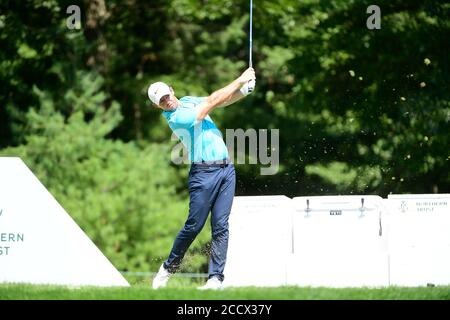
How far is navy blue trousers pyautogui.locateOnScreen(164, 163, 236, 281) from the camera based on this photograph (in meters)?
7.86

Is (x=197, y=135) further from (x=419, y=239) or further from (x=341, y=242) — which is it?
(x=419, y=239)

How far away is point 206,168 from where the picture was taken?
25.8 feet

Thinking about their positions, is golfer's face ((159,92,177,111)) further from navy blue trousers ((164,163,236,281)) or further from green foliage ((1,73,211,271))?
green foliage ((1,73,211,271))

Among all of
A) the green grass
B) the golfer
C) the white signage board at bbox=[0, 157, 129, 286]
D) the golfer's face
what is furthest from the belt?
the white signage board at bbox=[0, 157, 129, 286]

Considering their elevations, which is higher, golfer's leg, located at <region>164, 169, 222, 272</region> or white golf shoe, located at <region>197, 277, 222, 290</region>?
golfer's leg, located at <region>164, 169, 222, 272</region>

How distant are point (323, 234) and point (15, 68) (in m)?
15.2

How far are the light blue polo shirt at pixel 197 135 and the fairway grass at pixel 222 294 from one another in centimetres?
124

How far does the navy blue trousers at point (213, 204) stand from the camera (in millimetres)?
7863

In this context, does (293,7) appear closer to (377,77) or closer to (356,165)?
(377,77)

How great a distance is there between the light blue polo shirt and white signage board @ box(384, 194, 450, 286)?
6.11ft

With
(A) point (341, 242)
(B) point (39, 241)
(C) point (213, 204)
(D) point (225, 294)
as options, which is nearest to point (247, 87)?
(C) point (213, 204)

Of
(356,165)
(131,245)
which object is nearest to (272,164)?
(356,165)

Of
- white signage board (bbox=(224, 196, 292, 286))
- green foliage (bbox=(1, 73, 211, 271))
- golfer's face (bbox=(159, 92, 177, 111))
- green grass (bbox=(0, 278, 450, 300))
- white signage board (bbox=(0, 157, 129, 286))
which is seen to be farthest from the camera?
green foliage (bbox=(1, 73, 211, 271))

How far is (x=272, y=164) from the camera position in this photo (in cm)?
2000
